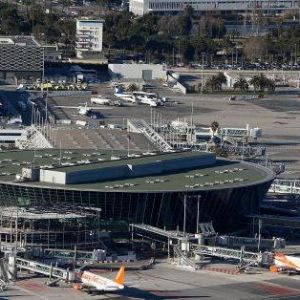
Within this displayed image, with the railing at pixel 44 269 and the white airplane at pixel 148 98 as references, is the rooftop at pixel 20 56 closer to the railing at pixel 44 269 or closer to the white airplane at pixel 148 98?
the white airplane at pixel 148 98

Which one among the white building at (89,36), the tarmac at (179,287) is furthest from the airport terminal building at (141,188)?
the white building at (89,36)

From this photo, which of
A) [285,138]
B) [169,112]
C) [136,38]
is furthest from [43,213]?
[136,38]

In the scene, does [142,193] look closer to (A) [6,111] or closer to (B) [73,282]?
(B) [73,282]

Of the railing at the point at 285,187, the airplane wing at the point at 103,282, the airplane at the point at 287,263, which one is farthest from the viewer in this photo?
the railing at the point at 285,187

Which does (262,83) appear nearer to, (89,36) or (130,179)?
(89,36)

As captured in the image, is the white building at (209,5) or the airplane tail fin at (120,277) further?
the white building at (209,5)
